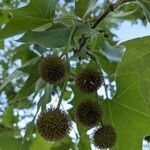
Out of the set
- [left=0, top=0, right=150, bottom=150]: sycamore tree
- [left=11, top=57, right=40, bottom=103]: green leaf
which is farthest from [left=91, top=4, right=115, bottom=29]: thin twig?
[left=11, top=57, right=40, bottom=103]: green leaf

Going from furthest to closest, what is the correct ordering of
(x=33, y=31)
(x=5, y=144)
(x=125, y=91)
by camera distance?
(x=5, y=144), (x=125, y=91), (x=33, y=31)

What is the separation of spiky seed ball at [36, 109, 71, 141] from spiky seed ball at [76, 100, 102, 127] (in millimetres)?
71

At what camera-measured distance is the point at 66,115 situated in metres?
1.99

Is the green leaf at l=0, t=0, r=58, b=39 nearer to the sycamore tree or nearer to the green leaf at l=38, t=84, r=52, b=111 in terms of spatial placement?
the sycamore tree

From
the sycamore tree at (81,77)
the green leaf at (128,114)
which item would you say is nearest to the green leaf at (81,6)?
the sycamore tree at (81,77)

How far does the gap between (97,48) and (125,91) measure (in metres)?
0.20

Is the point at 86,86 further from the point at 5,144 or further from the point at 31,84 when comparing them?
the point at 5,144

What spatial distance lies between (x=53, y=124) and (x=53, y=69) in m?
0.20

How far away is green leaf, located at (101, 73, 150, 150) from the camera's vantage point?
81.5 inches

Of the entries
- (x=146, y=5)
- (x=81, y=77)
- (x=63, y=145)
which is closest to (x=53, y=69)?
(x=81, y=77)

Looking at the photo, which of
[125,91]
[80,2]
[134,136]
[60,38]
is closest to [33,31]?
[60,38]

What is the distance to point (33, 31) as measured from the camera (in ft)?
5.95

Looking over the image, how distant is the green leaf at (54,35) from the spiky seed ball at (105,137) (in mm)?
354

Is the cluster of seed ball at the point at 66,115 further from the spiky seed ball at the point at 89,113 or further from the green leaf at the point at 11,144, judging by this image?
the green leaf at the point at 11,144
